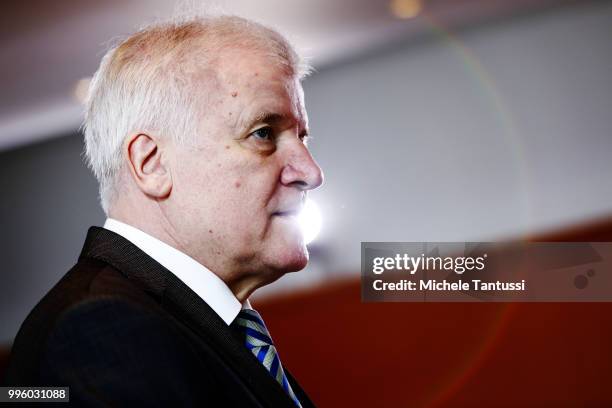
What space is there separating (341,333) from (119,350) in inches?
77.2

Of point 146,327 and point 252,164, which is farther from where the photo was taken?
point 252,164

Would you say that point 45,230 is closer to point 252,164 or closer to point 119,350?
point 252,164

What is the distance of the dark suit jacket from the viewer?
2.23ft

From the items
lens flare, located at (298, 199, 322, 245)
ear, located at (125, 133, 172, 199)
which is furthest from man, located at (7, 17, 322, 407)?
lens flare, located at (298, 199, 322, 245)

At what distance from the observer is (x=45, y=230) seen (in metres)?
2.62

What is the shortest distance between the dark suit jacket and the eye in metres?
0.23

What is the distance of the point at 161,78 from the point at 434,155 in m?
1.80

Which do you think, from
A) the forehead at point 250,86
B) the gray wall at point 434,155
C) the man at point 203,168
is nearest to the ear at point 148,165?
the man at point 203,168

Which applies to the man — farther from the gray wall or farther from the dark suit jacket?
the gray wall

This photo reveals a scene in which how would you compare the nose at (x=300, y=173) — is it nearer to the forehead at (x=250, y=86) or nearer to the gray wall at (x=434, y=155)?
the forehead at (x=250, y=86)

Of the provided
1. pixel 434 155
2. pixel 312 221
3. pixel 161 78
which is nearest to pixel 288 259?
pixel 161 78

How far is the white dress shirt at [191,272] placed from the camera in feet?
3.15

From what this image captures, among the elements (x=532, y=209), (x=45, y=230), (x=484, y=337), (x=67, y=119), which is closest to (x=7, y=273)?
(x=45, y=230)

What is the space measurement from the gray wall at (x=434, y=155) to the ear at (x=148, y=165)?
162 centimetres
